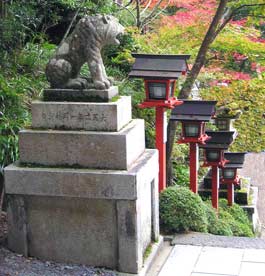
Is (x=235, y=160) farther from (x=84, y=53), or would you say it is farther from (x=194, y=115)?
(x=84, y=53)

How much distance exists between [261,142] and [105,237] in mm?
10550

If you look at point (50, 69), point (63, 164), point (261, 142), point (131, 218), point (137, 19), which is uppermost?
point (137, 19)

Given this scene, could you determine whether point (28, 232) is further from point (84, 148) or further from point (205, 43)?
point (205, 43)

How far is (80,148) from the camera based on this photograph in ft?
19.0

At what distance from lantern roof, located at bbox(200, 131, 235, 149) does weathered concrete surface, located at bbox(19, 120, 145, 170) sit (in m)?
4.51

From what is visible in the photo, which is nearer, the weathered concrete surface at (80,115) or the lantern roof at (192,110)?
the weathered concrete surface at (80,115)

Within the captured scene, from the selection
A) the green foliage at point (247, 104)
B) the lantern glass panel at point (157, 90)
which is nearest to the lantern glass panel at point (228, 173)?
the green foliage at point (247, 104)

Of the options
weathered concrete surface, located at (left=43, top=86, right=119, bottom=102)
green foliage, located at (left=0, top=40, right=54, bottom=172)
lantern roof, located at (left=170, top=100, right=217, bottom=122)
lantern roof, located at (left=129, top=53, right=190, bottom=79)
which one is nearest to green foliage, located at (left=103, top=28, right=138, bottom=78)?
green foliage, located at (left=0, top=40, right=54, bottom=172)

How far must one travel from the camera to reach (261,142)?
15.6 meters

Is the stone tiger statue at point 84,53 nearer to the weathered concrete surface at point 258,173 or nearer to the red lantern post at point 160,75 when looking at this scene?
the red lantern post at point 160,75

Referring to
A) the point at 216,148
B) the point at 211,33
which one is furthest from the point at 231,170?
the point at 211,33

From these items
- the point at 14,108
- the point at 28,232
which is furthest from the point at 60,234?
the point at 14,108

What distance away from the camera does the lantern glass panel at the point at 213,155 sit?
10.5 metres

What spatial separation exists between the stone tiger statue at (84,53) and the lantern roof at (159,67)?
1.74 meters
